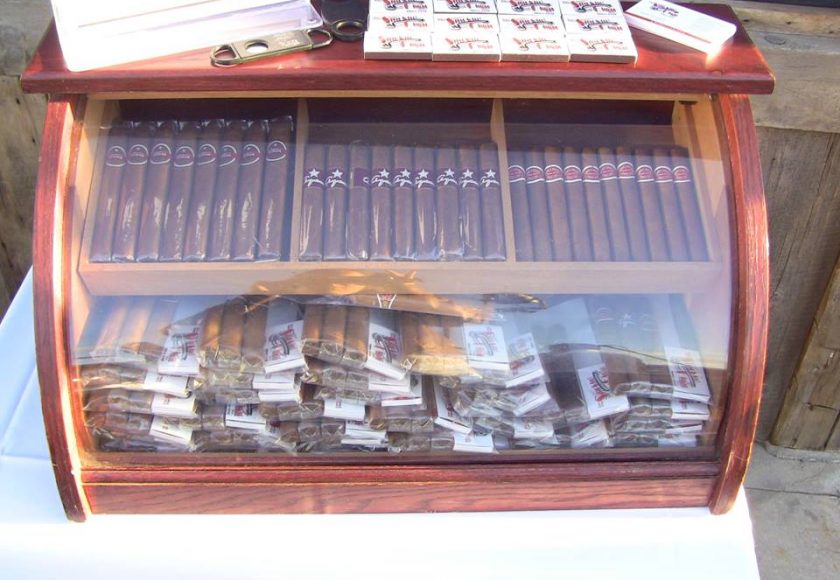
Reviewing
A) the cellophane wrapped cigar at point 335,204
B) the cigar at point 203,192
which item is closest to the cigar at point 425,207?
the cellophane wrapped cigar at point 335,204

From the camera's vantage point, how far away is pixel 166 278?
50.1 inches

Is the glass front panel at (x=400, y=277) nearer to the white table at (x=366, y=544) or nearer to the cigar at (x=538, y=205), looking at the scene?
the cigar at (x=538, y=205)

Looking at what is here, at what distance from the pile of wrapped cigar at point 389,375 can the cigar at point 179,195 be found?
0.13m

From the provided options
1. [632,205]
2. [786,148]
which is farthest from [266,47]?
[786,148]

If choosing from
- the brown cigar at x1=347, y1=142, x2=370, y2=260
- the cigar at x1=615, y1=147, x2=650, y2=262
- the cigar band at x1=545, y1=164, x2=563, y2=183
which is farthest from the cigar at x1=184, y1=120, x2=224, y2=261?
the cigar at x1=615, y1=147, x2=650, y2=262

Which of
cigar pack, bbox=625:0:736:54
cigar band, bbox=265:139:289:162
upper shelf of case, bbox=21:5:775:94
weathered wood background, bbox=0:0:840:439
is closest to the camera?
upper shelf of case, bbox=21:5:775:94

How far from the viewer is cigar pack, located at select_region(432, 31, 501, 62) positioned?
1171 mm

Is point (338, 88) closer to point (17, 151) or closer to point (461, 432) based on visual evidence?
point (461, 432)

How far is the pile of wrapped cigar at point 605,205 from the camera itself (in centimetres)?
130

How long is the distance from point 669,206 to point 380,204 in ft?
1.57

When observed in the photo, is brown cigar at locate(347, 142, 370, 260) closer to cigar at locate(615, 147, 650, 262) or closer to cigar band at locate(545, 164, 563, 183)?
cigar band at locate(545, 164, 563, 183)

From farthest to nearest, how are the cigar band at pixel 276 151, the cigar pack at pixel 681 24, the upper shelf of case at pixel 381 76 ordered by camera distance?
1. the cigar band at pixel 276 151
2. the cigar pack at pixel 681 24
3. the upper shelf of case at pixel 381 76

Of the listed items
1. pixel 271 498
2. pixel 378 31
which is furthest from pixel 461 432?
pixel 378 31

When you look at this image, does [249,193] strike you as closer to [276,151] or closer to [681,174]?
[276,151]
